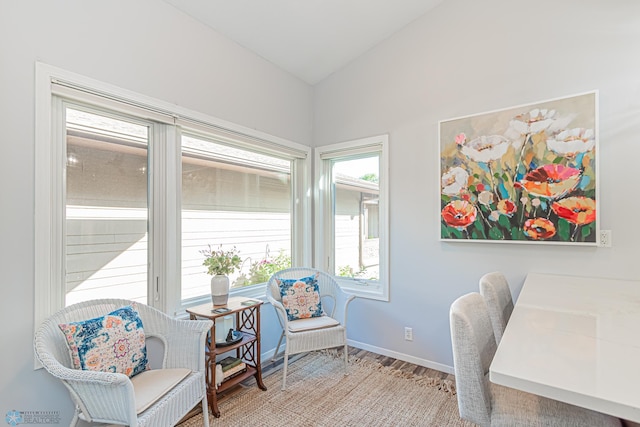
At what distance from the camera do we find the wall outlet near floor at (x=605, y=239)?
6.75ft

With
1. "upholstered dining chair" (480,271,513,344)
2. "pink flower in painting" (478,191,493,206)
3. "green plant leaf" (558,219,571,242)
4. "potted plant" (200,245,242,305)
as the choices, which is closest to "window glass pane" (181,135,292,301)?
"potted plant" (200,245,242,305)

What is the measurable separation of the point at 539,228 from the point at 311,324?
190cm

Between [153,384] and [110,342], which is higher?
[110,342]

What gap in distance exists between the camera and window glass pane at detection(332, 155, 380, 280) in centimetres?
321

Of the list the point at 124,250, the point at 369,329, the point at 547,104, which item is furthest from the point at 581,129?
the point at 124,250

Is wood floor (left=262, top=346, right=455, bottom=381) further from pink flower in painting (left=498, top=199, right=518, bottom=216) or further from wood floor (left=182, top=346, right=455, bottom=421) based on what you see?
pink flower in painting (left=498, top=199, right=518, bottom=216)

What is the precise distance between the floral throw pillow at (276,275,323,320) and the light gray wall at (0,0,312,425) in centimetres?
153

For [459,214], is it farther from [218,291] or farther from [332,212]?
[218,291]

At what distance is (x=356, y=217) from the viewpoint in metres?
3.36

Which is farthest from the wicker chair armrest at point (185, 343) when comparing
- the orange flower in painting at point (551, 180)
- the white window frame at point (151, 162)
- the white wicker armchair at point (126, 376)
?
the orange flower in painting at point (551, 180)

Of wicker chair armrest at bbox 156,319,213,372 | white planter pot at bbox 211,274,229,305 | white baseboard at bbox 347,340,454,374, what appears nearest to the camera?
wicker chair armrest at bbox 156,319,213,372

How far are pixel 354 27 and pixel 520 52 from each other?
138 cm

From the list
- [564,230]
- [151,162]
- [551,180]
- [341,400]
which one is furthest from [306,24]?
[341,400]

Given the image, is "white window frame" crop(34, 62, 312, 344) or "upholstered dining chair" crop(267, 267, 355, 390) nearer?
"white window frame" crop(34, 62, 312, 344)
